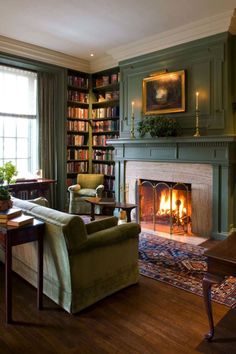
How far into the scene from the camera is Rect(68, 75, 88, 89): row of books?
20.5 feet

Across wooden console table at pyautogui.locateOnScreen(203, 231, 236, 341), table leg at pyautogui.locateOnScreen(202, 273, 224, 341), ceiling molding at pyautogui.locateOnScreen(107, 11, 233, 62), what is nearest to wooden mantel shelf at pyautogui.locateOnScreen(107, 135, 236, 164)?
ceiling molding at pyautogui.locateOnScreen(107, 11, 233, 62)

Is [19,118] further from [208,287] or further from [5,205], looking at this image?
[208,287]

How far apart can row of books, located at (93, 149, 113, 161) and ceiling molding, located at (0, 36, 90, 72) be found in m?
1.83

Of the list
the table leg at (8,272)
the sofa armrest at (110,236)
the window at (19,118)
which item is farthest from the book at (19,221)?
A: the window at (19,118)

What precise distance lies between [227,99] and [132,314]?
10.8ft

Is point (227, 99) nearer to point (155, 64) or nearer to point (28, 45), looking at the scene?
point (155, 64)

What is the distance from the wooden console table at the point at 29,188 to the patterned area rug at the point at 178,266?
215cm

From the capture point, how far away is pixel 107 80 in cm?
625

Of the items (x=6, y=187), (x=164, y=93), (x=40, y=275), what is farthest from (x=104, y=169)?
(x=40, y=275)

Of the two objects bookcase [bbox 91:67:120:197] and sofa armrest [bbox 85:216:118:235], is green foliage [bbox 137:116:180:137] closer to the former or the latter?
bookcase [bbox 91:67:120:197]

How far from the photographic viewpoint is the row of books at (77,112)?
629 cm

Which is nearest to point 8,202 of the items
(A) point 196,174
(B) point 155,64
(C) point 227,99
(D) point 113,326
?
(D) point 113,326

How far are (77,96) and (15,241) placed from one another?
190 inches

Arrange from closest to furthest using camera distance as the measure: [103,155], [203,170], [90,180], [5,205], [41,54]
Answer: [5,205]
[203,170]
[41,54]
[90,180]
[103,155]
